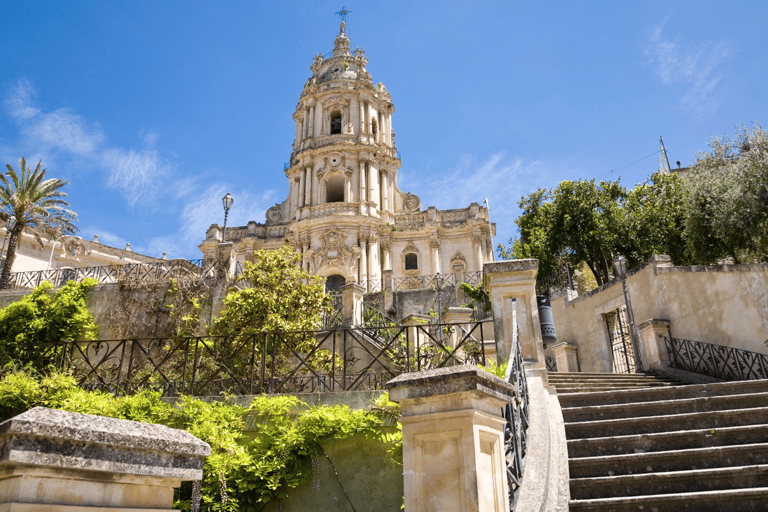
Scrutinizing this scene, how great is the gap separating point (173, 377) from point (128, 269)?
806cm

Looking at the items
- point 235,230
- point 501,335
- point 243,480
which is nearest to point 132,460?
point 243,480

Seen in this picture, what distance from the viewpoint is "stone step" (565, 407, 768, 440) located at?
680 centimetres

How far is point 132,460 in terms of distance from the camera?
10.6 feet

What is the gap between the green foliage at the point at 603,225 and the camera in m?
28.0

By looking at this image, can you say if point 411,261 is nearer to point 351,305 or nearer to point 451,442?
point 351,305

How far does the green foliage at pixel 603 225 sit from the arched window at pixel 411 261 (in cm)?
918

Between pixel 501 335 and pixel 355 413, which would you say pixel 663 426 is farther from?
pixel 355 413

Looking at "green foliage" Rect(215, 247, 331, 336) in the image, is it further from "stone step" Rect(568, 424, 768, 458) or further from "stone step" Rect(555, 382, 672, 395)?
"stone step" Rect(568, 424, 768, 458)

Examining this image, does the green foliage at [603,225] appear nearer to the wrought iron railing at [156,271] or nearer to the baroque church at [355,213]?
the baroque church at [355,213]

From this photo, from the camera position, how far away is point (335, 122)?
4241 centimetres

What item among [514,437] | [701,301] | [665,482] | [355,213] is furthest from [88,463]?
[355,213]

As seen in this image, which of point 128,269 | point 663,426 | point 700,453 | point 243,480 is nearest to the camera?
point 700,453

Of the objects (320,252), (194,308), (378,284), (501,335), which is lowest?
(501,335)

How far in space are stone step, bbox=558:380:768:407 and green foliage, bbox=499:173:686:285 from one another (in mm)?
20730
